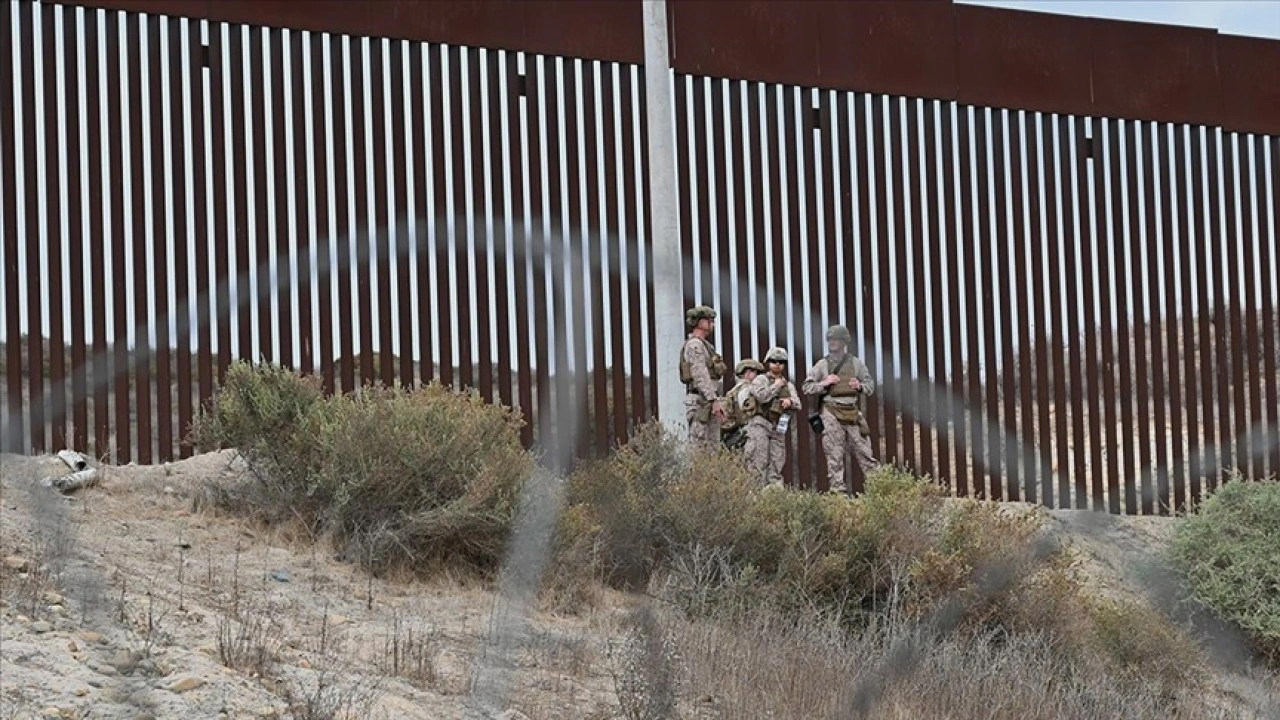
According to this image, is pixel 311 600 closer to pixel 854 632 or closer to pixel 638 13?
pixel 854 632

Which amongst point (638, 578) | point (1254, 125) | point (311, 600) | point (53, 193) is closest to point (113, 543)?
point (311, 600)

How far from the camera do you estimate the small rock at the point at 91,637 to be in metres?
9.22

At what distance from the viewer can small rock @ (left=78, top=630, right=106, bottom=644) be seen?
9219 millimetres

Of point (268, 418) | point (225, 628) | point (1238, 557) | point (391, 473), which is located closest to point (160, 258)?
point (268, 418)

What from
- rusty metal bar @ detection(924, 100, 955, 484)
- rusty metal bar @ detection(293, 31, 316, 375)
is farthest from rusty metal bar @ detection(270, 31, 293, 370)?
rusty metal bar @ detection(924, 100, 955, 484)

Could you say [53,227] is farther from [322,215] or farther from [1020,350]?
[1020,350]

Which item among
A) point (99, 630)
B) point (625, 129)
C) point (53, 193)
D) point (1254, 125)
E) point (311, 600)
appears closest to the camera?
point (99, 630)

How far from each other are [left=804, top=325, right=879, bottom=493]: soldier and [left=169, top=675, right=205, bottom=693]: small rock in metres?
6.81

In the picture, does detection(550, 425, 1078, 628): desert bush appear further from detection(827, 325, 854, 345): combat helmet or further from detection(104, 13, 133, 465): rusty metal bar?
detection(104, 13, 133, 465): rusty metal bar

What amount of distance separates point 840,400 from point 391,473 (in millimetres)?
4276

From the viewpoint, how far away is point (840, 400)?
15.2 m

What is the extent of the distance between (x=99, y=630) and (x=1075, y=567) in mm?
7262

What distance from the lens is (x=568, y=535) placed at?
11.9m

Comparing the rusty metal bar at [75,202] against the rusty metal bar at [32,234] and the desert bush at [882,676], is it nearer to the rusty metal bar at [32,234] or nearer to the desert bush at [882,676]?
the rusty metal bar at [32,234]
